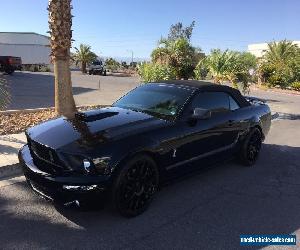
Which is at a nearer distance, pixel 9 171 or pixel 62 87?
pixel 9 171

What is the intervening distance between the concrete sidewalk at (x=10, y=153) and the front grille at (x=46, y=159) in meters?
1.50

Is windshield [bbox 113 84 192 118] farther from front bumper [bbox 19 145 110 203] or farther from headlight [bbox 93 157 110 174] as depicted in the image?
front bumper [bbox 19 145 110 203]

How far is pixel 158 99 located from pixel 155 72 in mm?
6872

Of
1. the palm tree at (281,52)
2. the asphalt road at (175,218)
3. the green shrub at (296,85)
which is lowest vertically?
the green shrub at (296,85)

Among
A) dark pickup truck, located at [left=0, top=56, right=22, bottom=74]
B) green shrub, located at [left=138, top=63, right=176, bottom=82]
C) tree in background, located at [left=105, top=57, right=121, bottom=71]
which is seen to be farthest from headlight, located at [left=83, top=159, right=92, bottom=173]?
tree in background, located at [left=105, top=57, right=121, bottom=71]

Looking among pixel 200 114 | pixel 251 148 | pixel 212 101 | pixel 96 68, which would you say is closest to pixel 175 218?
pixel 200 114

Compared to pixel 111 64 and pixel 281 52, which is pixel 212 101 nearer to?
pixel 281 52

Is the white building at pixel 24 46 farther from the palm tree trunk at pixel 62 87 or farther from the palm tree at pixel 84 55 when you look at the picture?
the palm tree trunk at pixel 62 87

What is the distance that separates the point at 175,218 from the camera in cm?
454

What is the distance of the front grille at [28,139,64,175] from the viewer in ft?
13.3

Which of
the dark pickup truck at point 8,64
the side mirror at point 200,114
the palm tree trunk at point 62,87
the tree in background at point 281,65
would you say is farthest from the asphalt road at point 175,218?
the tree in background at point 281,65

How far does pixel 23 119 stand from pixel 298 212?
7009 millimetres

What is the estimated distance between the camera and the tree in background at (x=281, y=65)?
1275 inches

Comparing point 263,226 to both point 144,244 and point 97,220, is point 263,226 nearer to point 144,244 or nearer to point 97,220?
point 144,244
